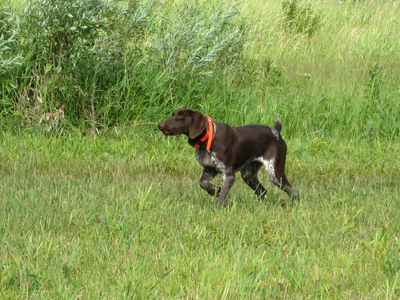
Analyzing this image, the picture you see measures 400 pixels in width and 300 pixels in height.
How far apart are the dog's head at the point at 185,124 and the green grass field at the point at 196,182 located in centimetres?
55

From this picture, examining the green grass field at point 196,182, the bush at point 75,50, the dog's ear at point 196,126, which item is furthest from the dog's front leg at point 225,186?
the bush at point 75,50

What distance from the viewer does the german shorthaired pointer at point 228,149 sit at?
5312 mm

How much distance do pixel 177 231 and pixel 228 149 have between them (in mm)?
1214

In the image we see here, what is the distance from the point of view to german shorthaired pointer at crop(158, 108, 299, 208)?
17.4ft

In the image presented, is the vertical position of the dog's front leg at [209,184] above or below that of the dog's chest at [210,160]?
below

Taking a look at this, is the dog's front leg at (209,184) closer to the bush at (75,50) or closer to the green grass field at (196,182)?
the green grass field at (196,182)

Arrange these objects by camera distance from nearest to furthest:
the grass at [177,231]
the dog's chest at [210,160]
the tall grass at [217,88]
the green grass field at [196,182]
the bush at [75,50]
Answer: the grass at [177,231] < the green grass field at [196,182] < the dog's chest at [210,160] < the bush at [75,50] < the tall grass at [217,88]

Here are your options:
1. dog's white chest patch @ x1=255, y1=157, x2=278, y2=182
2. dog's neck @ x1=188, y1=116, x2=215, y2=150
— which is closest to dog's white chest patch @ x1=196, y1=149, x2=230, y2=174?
dog's neck @ x1=188, y1=116, x2=215, y2=150

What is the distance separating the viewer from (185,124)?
5.31m

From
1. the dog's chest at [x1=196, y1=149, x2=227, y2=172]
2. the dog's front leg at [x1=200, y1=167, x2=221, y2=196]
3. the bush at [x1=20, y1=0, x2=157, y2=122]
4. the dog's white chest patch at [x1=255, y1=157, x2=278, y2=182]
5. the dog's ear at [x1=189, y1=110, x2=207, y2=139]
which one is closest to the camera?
the dog's ear at [x1=189, y1=110, x2=207, y2=139]

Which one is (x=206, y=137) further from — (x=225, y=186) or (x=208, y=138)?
(x=225, y=186)

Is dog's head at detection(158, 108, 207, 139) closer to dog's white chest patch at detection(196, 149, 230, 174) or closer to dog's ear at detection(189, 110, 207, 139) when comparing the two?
dog's ear at detection(189, 110, 207, 139)

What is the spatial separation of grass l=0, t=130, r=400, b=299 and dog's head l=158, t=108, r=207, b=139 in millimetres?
589

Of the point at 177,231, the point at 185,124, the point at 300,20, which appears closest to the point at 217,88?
the point at 185,124
